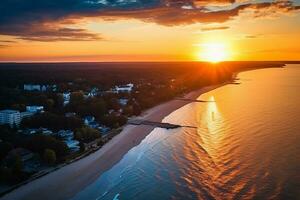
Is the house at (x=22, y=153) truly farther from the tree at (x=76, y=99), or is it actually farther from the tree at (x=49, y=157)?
the tree at (x=76, y=99)

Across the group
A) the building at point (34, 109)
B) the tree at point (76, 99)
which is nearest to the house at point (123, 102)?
the tree at point (76, 99)

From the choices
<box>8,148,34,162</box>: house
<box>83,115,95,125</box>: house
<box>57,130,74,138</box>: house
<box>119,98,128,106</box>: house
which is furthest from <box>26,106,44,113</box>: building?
<box>8,148,34,162</box>: house

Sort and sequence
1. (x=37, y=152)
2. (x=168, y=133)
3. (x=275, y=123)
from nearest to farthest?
(x=37, y=152)
(x=168, y=133)
(x=275, y=123)

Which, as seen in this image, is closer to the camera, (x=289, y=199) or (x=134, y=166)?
(x=289, y=199)

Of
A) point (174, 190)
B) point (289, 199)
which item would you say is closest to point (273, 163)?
point (289, 199)

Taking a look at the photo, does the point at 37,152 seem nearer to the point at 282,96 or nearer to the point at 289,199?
the point at 289,199

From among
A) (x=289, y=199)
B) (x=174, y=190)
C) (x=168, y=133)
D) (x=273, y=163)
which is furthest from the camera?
(x=168, y=133)

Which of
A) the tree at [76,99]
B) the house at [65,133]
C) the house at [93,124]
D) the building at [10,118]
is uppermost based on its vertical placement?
the tree at [76,99]

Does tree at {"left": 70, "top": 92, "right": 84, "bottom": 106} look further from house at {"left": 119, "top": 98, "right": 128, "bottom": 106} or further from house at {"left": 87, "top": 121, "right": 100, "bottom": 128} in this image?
house at {"left": 87, "top": 121, "right": 100, "bottom": 128}
